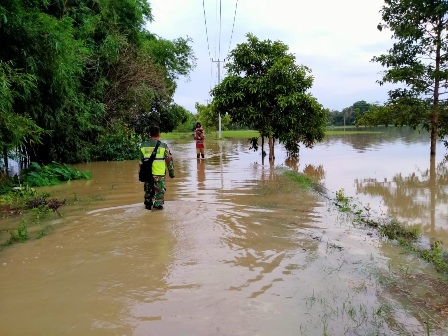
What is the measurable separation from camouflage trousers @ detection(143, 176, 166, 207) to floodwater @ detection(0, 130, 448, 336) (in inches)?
8.7

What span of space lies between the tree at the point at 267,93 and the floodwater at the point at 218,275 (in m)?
7.45

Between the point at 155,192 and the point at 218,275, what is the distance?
3.47m

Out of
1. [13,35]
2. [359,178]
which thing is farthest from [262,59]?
[13,35]

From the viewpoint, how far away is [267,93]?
15.4 m

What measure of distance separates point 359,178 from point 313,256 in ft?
33.3

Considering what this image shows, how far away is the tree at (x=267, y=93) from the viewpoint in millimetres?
15164

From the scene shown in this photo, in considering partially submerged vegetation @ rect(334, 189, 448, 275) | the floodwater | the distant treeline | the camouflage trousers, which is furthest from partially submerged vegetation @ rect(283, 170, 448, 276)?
the distant treeline

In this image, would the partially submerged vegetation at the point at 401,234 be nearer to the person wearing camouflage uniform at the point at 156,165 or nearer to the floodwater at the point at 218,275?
the floodwater at the point at 218,275

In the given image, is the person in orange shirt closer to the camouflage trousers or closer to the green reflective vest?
the camouflage trousers

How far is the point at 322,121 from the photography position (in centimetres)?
1628

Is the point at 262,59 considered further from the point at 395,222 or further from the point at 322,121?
the point at 395,222

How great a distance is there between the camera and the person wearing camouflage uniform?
7.21 meters

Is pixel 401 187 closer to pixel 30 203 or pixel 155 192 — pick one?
pixel 155 192

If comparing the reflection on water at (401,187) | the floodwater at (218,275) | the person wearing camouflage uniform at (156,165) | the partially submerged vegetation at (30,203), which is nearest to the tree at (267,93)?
the reflection on water at (401,187)
